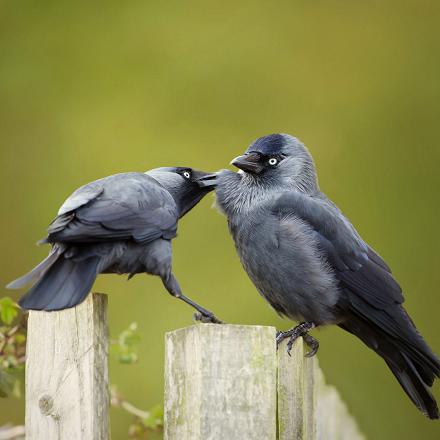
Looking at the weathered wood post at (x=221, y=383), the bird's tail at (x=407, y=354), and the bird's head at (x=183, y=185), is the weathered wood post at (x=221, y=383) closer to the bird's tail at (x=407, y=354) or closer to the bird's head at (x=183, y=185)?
the bird's tail at (x=407, y=354)

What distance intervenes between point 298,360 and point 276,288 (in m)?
1.34

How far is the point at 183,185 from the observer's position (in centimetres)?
433

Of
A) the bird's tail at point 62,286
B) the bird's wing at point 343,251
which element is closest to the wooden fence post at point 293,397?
the bird's tail at point 62,286

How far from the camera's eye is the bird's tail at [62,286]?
2.73 m

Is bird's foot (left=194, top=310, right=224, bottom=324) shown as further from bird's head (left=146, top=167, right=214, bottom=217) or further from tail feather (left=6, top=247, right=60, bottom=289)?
tail feather (left=6, top=247, right=60, bottom=289)

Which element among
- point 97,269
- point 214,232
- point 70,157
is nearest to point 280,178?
point 97,269

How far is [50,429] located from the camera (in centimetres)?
275

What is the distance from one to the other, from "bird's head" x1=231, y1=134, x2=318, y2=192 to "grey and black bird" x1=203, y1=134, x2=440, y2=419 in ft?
0.04

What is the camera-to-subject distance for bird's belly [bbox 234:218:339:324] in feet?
13.5

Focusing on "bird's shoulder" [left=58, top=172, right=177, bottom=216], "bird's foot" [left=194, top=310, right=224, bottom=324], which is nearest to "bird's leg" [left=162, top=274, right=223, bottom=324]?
"bird's foot" [left=194, top=310, right=224, bottom=324]

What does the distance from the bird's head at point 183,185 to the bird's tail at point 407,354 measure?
0.93 meters

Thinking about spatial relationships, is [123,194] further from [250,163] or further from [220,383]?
[220,383]

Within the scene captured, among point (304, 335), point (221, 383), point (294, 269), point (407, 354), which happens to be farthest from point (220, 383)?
point (407, 354)

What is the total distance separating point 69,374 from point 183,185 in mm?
1745
